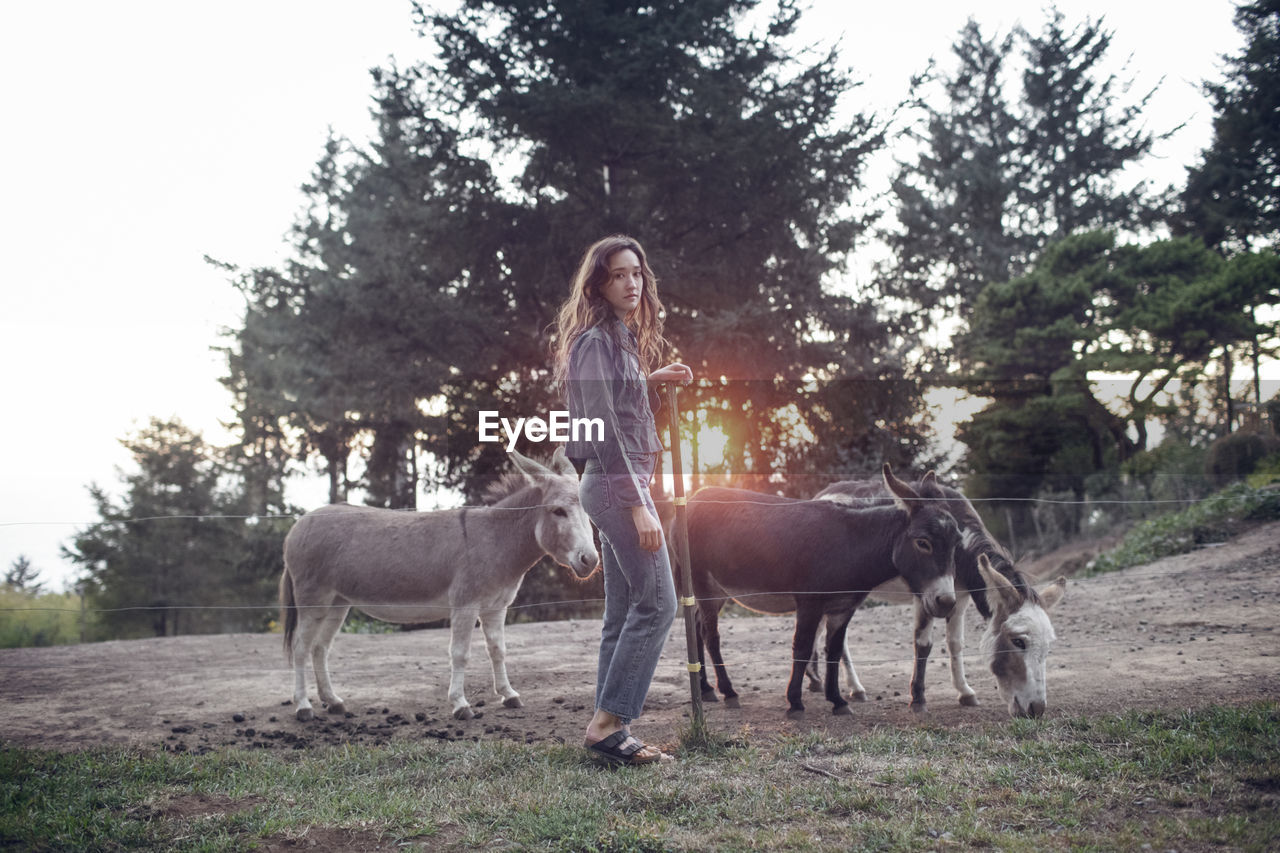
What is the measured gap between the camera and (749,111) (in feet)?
44.3

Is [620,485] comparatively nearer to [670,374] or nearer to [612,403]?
[612,403]

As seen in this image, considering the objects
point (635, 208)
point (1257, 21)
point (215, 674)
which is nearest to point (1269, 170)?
point (1257, 21)

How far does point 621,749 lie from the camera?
3688 mm

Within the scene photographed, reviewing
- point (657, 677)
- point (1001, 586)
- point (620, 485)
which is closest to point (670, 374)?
point (620, 485)

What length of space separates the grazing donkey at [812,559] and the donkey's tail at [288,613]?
290cm

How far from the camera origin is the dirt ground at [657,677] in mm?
4746

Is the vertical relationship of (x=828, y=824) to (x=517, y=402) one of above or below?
below

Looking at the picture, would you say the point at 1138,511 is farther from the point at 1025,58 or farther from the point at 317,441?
the point at 1025,58

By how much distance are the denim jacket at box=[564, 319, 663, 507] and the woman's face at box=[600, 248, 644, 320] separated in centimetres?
11

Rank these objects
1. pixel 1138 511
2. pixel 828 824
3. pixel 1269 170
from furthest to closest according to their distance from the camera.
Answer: pixel 1269 170
pixel 1138 511
pixel 828 824

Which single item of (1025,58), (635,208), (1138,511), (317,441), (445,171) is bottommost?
(1138,511)

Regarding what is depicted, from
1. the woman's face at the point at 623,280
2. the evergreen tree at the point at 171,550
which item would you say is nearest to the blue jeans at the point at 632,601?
the woman's face at the point at 623,280

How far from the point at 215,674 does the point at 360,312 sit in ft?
22.9

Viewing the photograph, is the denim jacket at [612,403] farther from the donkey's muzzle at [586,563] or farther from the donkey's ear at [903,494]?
the donkey's ear at [903,494]
